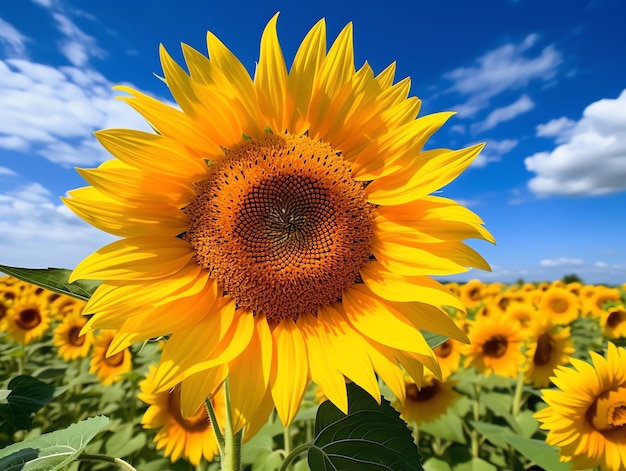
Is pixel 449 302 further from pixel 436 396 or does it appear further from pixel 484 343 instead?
pixel 484 343

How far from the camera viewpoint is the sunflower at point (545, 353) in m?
5.71

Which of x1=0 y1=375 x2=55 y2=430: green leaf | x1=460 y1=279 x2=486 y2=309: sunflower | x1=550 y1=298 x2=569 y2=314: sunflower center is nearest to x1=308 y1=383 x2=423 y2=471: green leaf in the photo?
x1=0 y1=375 x2=55 y2=430: green leaf

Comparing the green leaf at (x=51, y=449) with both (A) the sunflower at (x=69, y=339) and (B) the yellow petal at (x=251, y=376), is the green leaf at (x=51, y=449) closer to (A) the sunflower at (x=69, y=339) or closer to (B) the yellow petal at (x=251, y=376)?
(B) the yellow petal at (x=251, y=376)

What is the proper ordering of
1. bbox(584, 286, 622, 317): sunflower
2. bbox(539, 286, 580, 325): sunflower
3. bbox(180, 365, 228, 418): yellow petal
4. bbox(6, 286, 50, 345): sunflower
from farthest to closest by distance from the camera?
bbox(584, 286, 622, 317): sunflower
bbox(539, 286, 580, 325): sunflower
bbox(6, 286, 50, 345): sunflower
bbox(180, 365, 228, 418): yellow petal

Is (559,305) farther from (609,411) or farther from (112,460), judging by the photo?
(112,460)

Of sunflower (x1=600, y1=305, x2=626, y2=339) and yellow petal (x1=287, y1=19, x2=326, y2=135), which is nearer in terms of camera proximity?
yellow petal (x1=287, y1=19, x2=326, y2=135)

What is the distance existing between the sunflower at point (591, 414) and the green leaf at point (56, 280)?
3.09 meters

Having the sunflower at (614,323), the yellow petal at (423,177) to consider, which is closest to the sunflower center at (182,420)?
the yellow petal at (423,177)

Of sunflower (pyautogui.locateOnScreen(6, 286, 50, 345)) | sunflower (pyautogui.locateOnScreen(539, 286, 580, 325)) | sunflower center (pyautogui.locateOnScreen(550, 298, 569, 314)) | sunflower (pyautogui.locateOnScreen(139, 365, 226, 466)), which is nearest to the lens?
sunflower (pyautogui.locateOnScreen(139, 365, 226, 466))

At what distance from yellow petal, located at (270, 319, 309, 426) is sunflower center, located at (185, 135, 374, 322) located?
82 millimetres

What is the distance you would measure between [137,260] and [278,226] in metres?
0.58

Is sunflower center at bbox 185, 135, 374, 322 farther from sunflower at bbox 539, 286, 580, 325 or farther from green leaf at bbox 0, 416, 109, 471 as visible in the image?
sunflower at bbox 539, 286, 580, 325

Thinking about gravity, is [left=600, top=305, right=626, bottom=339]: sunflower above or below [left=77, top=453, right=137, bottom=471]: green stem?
above

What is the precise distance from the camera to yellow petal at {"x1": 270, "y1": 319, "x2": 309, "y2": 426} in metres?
1.58
